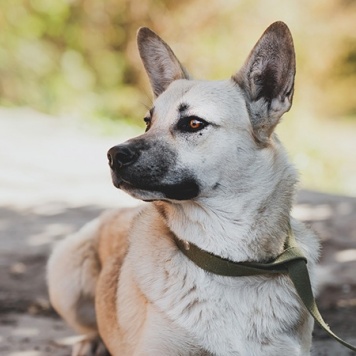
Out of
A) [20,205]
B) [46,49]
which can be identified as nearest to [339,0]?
[46,49]

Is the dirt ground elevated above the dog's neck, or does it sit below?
below

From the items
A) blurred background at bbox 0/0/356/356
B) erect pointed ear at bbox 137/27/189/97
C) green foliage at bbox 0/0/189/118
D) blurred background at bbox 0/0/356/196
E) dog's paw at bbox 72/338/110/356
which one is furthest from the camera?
green foliage at bbox 0/0/189/118

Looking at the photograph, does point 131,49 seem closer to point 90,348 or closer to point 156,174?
point 90,348

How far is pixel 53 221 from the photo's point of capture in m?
6.14

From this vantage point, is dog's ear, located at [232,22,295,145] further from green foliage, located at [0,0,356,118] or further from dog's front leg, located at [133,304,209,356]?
green foliage, located at [0,0,356,118]

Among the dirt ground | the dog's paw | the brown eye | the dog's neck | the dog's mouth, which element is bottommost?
the dog's paw

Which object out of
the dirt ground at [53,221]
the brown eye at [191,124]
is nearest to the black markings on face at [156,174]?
the brown eye at [191,124]

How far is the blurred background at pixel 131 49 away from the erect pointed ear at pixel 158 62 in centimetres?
635

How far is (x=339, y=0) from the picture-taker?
11.2 meters

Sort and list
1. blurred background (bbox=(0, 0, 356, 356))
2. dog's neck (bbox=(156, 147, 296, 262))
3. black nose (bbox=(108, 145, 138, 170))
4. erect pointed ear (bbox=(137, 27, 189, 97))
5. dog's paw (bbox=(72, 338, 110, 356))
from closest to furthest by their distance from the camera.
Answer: black nose (bbox=(108, 145, 138, 170)) → dog's neck (bbox=(156, 147, 296, 262)) → erect pointed ear (bbox=(137, 27, 189, 97)) → dog's paw (bbox=(72, 338, 110, 356)) → blurred background (bbox=(0, 0, 356, 356))

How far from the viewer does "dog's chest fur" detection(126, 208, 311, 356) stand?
319 centimetres

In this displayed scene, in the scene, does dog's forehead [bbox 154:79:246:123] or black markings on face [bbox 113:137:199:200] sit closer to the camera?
black markings on face [bbox 113:137:199:200]

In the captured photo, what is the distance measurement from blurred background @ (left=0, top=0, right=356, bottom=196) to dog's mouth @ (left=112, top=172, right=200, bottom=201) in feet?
22.9

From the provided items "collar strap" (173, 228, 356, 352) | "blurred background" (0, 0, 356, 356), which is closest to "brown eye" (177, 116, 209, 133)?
"collar strap" (173, 228, 356, 352)
